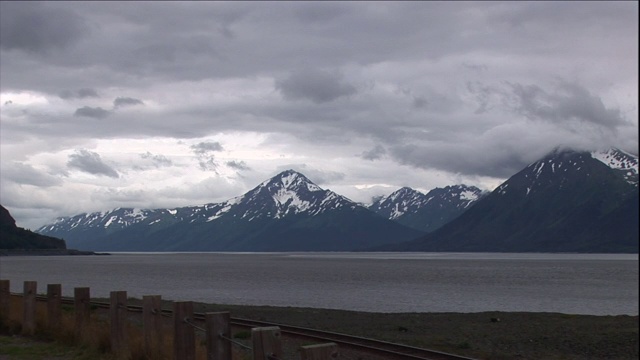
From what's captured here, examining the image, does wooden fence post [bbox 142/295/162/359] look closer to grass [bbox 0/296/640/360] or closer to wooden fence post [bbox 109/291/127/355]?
grass [bbox 0/296/640/360]

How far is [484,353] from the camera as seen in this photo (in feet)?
84.5

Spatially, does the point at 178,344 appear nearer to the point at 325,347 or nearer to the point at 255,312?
the point at 325,347

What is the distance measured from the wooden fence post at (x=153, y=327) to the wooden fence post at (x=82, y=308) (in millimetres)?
2965

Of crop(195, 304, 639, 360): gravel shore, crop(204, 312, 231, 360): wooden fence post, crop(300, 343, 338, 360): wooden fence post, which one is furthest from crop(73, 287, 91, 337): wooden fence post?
crop(195, 304, 639, 360): gravel shore

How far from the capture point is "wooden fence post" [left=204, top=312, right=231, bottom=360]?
396 inches

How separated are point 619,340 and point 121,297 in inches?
851

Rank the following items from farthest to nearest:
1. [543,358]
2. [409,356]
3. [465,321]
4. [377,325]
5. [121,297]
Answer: [465,321] → [377,325] → [543,358] → [409,356] → [121,297]

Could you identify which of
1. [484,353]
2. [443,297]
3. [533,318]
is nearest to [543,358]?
[484,353]

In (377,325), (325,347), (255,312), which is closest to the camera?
(325,347)

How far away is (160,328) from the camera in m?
13.2

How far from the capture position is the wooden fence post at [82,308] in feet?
52.1

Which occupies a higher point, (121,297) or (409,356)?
(121,297)

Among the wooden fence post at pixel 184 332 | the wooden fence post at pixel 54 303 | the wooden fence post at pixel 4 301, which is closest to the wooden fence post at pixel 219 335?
the wooden fence post at pixel 184 332

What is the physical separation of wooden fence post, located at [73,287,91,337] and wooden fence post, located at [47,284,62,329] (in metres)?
0.85
